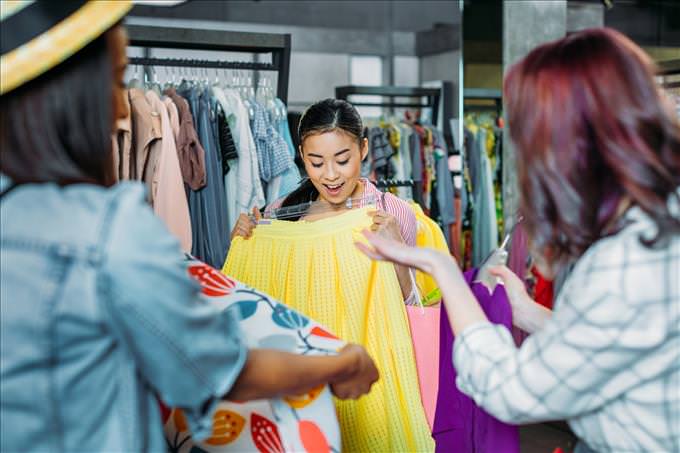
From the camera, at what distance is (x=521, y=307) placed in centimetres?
162

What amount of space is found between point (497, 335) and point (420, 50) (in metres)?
7.69

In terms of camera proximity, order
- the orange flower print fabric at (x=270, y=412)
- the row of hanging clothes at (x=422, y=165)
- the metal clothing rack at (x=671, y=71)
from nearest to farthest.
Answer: the orange flower print fabric at (x=270, y=412) → the metal clothing rack at (x=671, y=71) → the row of hanging clothes at (x=422, y=165)

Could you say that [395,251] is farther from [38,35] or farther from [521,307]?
[38,35]

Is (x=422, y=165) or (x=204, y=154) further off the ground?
(x=204, y=154)

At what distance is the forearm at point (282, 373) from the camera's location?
45.6 inches

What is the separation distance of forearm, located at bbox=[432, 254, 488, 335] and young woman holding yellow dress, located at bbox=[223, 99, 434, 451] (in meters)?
0.75

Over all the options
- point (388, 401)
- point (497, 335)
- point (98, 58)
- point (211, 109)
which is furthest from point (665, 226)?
point (211, 109)

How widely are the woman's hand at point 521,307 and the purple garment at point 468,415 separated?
0.05ft

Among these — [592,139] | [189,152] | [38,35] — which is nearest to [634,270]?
[592,139]

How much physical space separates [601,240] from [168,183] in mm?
2988

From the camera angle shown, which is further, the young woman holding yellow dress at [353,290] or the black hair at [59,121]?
the young woman holding yellow dress at [353,290]

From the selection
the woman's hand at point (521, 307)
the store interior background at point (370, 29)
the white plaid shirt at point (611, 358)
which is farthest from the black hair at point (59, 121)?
the store interior background at point (370, 29)

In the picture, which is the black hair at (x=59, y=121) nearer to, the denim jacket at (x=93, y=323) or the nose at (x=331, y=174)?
the denim jacket at (x=93, y=323)

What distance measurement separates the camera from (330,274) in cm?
216
